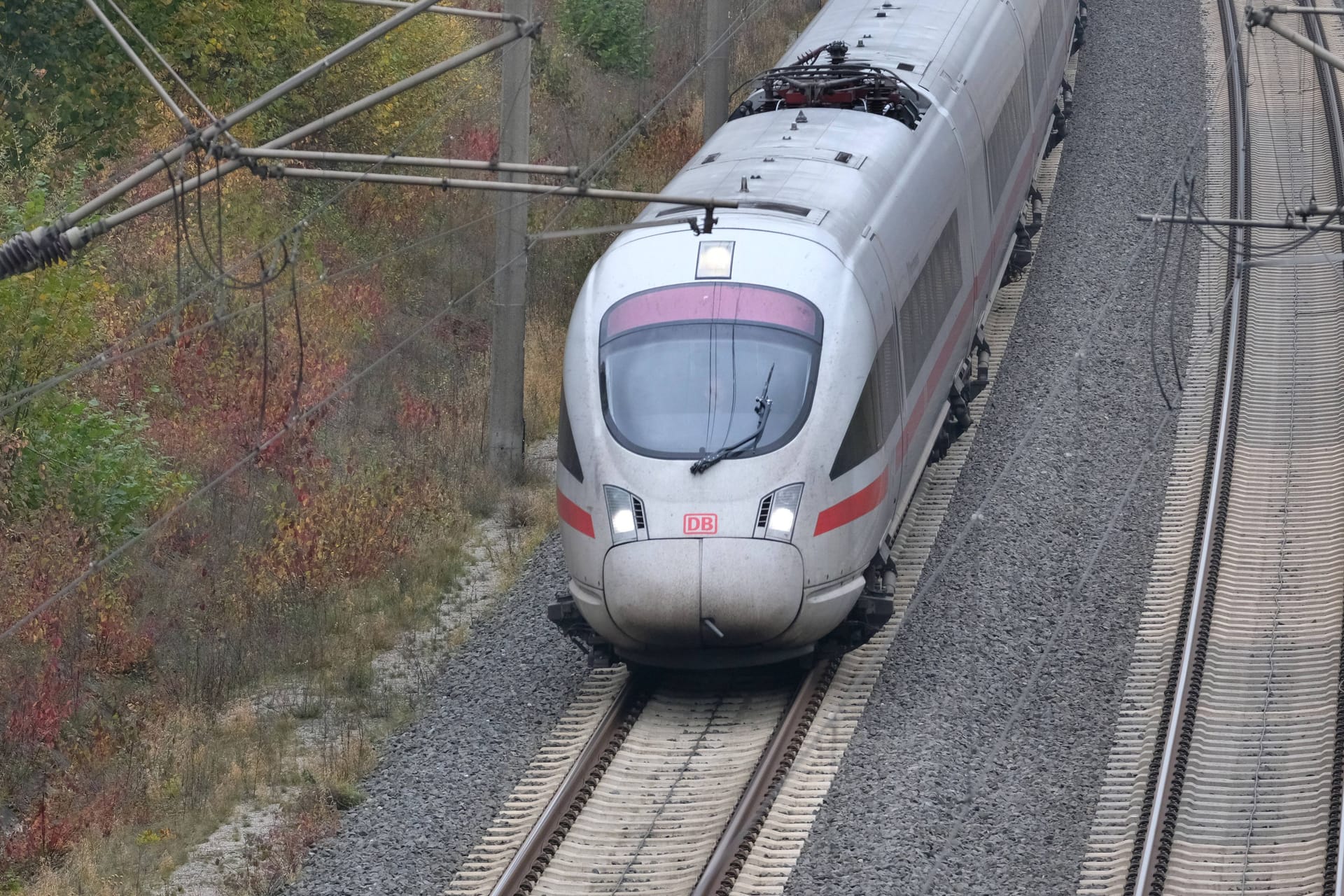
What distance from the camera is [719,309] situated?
11922mm

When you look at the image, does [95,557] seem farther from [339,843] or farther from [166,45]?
[166,45]

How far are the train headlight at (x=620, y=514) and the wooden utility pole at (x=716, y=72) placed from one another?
31.6 feet

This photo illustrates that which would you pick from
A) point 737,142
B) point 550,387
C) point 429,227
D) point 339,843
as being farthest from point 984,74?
point 339,843

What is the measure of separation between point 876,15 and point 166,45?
718cm

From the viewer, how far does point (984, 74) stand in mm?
17953

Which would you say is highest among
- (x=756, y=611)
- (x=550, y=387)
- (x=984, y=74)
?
(x=984, y=74)

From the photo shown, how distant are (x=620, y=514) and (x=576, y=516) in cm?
50

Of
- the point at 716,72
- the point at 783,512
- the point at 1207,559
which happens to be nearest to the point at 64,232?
the point at 783,512

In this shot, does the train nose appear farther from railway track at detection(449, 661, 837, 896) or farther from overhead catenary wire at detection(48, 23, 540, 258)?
overhead catenary wire at detection(48, 23, 540, 258)

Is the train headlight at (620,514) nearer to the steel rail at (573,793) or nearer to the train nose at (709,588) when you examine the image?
the train nose at (709,588)

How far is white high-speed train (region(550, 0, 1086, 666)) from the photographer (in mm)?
11297

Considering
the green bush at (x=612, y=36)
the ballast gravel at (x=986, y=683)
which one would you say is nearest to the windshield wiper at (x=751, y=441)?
the ballast gravel at (x=986, y=683)

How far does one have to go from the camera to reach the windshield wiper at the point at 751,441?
11.3 metres

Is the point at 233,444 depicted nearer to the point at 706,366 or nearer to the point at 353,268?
the point at 353,268
